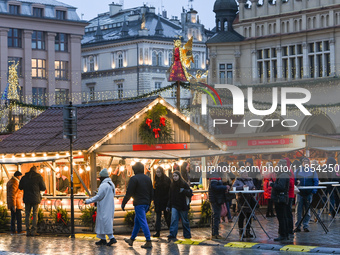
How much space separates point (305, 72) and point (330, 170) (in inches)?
1276

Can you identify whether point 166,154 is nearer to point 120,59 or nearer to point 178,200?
point 178,200

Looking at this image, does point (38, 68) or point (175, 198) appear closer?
point (175, 198)

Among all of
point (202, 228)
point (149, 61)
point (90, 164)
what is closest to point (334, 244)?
point (202, 228)

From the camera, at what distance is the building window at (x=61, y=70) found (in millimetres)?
87188

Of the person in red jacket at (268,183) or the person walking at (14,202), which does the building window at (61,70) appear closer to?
the person in red jacket at (268,183)

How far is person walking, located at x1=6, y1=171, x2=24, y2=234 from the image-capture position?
77.8ft

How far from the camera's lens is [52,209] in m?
23.4

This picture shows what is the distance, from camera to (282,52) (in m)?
61.0

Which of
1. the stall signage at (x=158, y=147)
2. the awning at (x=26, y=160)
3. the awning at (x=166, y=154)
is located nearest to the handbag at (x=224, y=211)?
the awning at (x=166, y=154)

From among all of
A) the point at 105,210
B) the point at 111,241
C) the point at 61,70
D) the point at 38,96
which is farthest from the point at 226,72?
the point at 111,241

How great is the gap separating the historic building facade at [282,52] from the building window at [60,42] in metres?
26.0

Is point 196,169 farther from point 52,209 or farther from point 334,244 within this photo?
point 334,244

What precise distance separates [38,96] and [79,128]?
5983cm

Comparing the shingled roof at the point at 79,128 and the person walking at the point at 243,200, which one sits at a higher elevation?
the shingled roof at the point at 79,128
